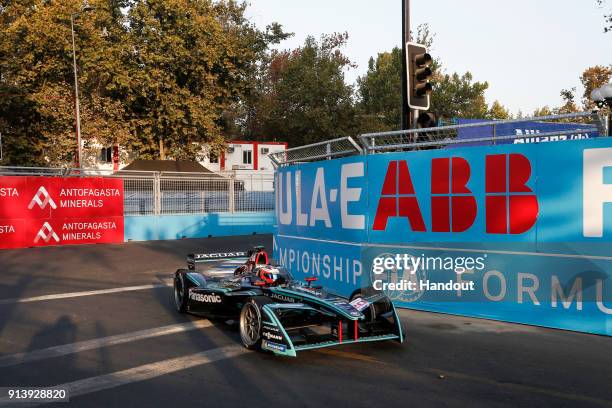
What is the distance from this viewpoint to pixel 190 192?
23109mm

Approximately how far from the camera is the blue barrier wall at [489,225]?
793 cm

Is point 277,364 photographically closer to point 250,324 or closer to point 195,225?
point 250,324

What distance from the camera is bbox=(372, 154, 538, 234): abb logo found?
8531 mm

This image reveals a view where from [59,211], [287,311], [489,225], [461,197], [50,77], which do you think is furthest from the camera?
[50,77]

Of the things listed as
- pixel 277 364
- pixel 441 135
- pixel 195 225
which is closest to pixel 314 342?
pixel 277 364

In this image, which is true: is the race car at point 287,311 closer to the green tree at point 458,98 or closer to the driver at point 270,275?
the driver at point 270,275

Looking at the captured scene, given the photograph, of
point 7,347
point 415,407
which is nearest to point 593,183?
point 415,407

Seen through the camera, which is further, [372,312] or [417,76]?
[417,76]

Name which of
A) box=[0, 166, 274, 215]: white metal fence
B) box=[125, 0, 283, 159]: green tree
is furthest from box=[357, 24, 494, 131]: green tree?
box=[0, 166, 274, 215]: white metal fence

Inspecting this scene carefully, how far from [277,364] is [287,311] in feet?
2.27

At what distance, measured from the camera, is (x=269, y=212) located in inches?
1010

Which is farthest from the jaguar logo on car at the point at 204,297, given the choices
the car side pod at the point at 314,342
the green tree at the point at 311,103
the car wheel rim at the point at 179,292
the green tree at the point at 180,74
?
the green tree at the point at 311,103

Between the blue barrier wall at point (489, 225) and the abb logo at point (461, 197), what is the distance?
0.05 ft

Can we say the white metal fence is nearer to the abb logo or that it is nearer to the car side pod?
the abb logo
